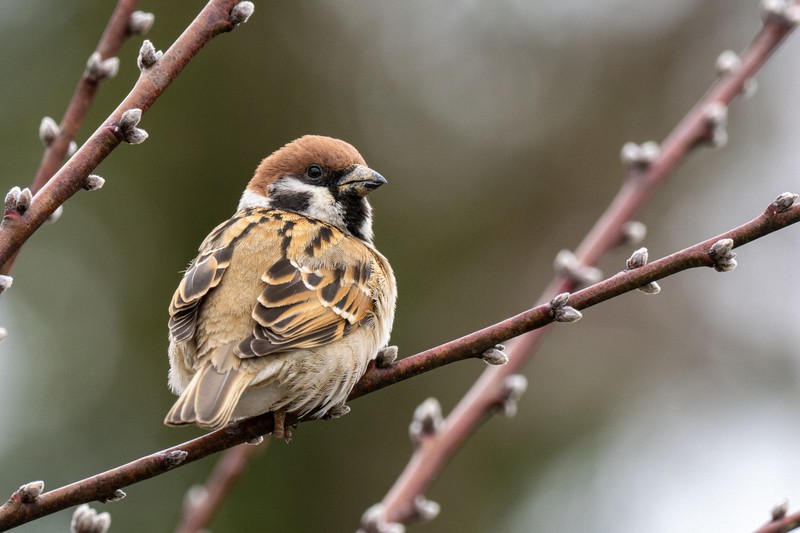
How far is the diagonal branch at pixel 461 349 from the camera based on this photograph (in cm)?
270

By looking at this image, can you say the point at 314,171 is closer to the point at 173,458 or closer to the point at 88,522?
the point at 173,458

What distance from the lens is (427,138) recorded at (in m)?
11.2

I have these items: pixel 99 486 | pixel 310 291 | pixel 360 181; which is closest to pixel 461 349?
pixel 99 486

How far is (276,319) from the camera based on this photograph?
4035 mm

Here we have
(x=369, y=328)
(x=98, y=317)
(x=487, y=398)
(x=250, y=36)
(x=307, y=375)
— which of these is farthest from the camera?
(x=250, y=36)

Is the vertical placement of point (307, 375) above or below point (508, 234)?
below

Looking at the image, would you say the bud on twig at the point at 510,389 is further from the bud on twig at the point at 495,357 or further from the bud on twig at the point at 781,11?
the bud on twig at the point at 781,11

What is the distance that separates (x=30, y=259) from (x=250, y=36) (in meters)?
3.22

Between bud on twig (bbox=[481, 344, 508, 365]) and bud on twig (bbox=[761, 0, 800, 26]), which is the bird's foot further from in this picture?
bud on twig (bbox=[761, 0, 800, 26])

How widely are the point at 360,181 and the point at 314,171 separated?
292mm

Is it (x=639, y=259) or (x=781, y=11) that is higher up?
(x=781, y=11)

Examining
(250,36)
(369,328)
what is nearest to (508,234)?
(250,36)

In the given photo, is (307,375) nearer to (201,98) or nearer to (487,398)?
(487,398)

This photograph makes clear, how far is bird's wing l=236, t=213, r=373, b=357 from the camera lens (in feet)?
13.1
